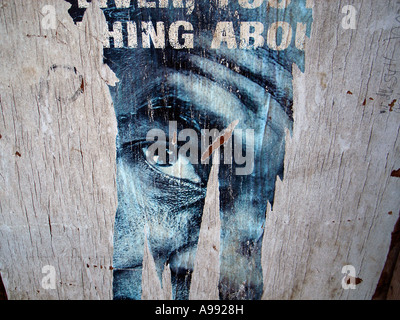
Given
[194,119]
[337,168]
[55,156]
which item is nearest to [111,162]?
[55,156]

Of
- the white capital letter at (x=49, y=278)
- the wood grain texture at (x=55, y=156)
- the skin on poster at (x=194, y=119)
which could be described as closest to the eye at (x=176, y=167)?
the skin on poster at (x=194, y=119)

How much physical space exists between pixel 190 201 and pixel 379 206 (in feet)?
2.08

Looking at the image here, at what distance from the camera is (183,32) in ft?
2.40

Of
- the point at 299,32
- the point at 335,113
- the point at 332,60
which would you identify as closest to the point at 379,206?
the point at 335,113

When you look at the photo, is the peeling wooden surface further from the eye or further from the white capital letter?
the eye

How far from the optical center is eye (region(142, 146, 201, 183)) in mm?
835

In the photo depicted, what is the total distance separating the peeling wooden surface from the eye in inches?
4.9

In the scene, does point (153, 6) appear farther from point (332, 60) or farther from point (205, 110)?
point (332, 60)

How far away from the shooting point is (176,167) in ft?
2.77

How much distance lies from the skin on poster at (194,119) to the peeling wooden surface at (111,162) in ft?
0.15

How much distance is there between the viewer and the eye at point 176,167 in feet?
2.74

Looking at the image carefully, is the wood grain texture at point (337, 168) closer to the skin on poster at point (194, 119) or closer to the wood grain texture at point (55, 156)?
the skin on poster at point (194, 119)

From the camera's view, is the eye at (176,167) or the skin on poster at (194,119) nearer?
the skin on poster at (194,119)

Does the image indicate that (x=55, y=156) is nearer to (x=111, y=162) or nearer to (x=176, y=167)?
(x=111, y=162)
